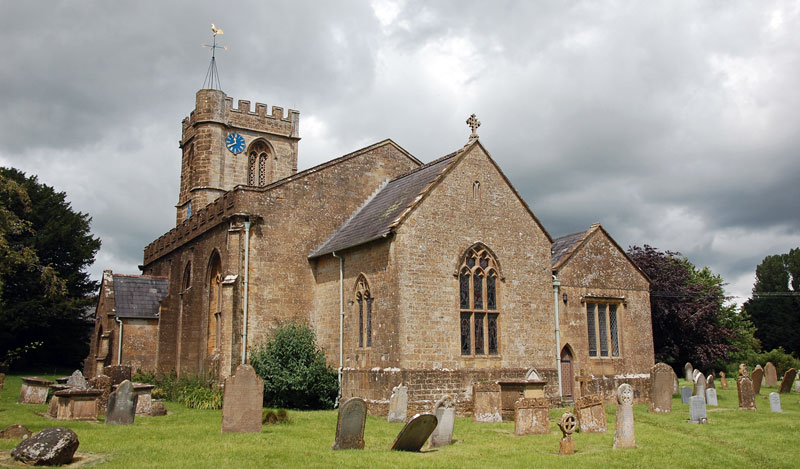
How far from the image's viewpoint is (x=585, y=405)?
16.1m

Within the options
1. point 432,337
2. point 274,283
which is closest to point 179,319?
point 274,283

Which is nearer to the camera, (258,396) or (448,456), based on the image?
(448,456)

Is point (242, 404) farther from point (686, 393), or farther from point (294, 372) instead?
point (686, 393)

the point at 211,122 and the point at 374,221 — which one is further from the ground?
the point at 211,122

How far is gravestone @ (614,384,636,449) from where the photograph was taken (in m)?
13.3

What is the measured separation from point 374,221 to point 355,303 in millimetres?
3005

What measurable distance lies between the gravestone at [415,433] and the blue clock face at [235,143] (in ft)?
92.7

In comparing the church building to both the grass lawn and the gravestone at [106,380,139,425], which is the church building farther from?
the gravestone at [106,380,139,425]

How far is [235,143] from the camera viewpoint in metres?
38.1

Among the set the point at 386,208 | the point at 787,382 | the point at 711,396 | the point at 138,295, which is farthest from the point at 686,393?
the point at 138,295

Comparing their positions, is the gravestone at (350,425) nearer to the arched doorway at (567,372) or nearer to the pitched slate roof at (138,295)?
the arched doorway at (567,372)

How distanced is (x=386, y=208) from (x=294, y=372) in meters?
6.67

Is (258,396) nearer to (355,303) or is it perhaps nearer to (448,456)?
(448,456)

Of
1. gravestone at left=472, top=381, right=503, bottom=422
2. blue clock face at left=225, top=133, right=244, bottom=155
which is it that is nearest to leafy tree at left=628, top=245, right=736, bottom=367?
gravestone at left=472, top=381, right=503, bottom=422
